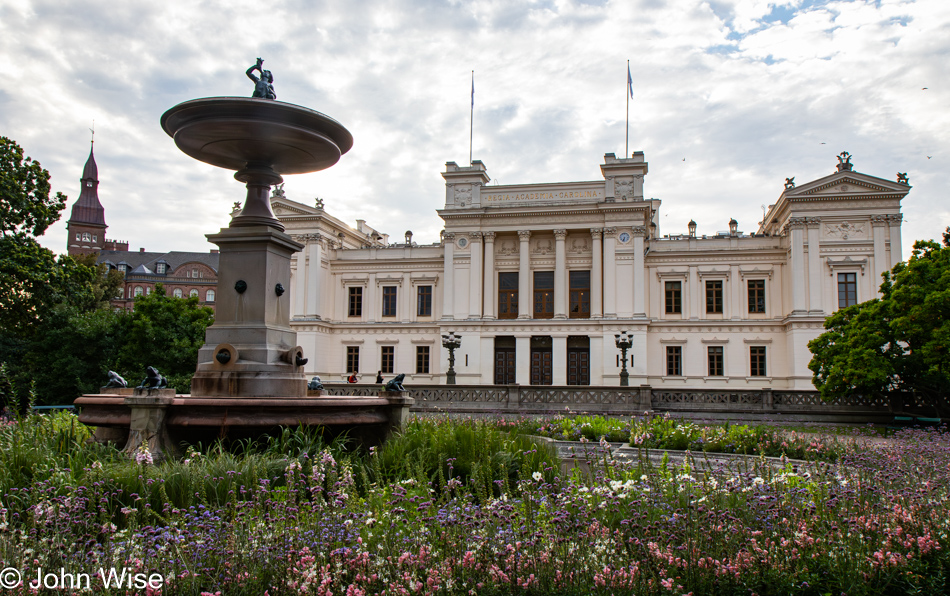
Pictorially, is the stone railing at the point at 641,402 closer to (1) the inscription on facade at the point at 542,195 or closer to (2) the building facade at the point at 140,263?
(1) the inscription on facade at the point at 542,195

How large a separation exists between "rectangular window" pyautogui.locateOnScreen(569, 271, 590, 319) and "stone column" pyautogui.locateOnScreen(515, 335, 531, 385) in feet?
11.1

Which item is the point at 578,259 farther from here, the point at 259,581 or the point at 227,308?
the point at 259,581

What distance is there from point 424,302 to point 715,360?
18.8 meters

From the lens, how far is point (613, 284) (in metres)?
41.3

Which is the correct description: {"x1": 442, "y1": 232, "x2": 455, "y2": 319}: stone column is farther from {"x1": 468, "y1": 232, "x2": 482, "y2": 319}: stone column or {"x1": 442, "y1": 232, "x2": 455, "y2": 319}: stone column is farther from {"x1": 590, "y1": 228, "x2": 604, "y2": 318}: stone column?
{"x1": 590, "y1": 228, "x2": 604, "y2": 318}: stone column

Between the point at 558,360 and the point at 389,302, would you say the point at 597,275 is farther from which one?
the point at 389,302

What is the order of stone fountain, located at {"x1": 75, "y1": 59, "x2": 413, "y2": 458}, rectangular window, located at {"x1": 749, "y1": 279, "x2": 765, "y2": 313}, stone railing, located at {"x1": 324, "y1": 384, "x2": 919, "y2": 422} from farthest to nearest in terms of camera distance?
rectangular window, located at {"x1": 749, "y1": 279, "x2": 765, "y2": 313} < stone railing, located at {"x1": 324, "y1": 384, "x2": 919, "y2": 422} < stone fountain, located at {"x1": 75, "y1": 59, "x2": 413, "y2": 458}

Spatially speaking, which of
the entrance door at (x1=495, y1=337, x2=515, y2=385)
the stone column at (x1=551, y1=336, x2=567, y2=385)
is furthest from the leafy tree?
the stone column at (x1=551, y1=336, x2=567, y2=385)

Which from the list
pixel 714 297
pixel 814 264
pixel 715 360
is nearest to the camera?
pixel 814 264

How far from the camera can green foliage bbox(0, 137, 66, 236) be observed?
25875mm

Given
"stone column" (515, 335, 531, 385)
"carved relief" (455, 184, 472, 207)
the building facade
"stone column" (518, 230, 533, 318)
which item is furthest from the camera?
the building facade

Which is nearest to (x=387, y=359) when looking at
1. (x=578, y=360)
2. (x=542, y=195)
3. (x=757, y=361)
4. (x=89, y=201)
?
(x=578, y=360)

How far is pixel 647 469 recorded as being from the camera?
21.4 feet

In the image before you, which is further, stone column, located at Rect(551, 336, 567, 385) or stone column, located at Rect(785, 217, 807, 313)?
stone column, located at Rect(551, 336, 567, 385)
